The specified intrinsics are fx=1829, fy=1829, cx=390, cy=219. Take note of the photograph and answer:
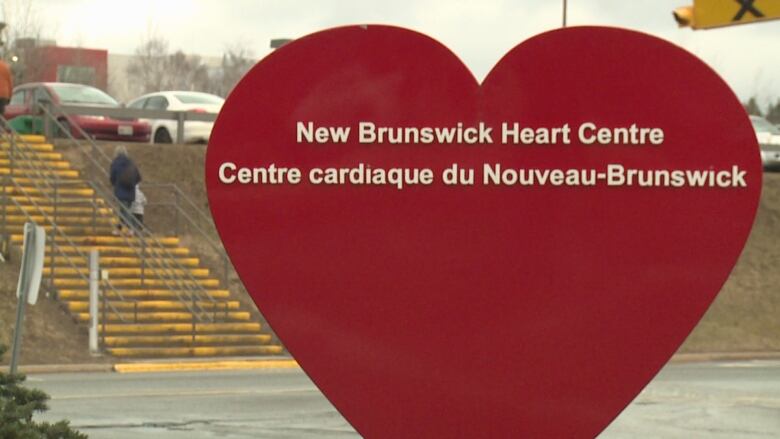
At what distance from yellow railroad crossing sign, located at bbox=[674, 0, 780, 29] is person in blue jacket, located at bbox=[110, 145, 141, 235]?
56.4ft

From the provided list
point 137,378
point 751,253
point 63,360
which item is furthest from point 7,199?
point 751,253

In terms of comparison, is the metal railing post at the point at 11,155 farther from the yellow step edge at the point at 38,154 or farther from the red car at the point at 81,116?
the red car at the point at 81,116

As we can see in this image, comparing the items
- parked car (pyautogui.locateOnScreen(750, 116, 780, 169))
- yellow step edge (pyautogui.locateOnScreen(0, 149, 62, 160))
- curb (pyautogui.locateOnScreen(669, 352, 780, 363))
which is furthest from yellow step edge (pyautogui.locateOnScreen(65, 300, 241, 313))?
parked car (pyautogui.locateOnScreen(750, 116, 780, 169))

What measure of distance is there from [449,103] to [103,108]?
29093mm

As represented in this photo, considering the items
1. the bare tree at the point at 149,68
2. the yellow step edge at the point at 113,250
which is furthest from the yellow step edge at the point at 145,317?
the bare tree at the point at 149,68

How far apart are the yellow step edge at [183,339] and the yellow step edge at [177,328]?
0.17 meters

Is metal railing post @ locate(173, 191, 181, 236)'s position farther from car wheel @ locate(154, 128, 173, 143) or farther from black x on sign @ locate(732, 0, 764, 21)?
black x on sign @ locate(732, 0, 764, 21)

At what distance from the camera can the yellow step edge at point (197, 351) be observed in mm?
24875

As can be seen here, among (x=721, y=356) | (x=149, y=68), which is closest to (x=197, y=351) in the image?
(x=721, y=356)

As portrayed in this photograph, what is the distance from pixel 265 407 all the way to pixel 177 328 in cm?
921

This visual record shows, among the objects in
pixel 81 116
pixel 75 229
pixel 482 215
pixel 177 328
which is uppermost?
pixel 482 215

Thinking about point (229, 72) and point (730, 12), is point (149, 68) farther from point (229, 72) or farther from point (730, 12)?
point (730, 12)

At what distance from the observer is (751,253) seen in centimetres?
3675

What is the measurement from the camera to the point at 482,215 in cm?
574
